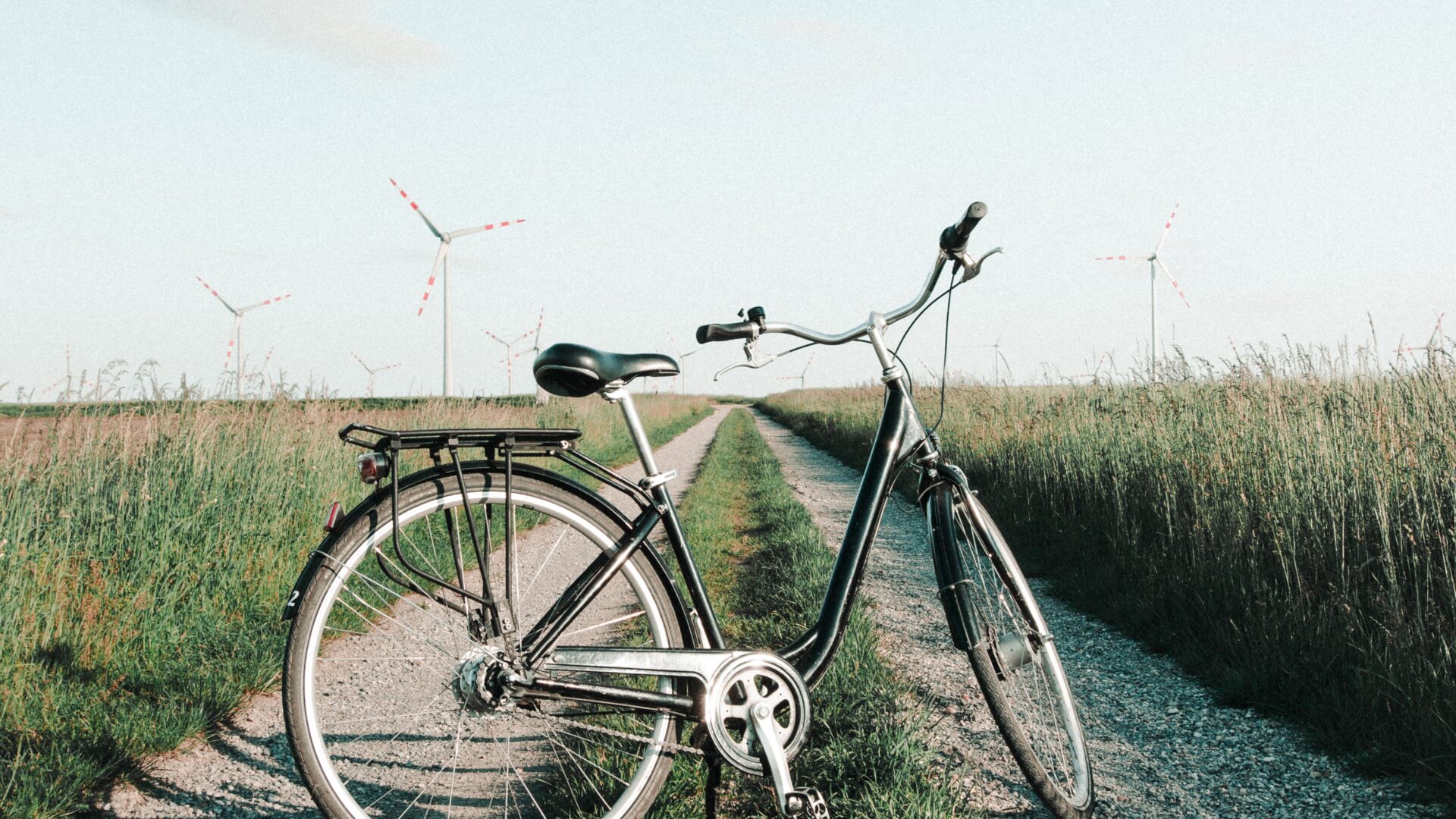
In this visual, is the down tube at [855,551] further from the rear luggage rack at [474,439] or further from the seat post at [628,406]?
the rear luggage rack at [474,439]

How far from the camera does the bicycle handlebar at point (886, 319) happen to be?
2539 mm

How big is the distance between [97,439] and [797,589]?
4593mm

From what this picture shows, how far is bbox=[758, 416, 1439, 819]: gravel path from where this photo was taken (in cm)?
288

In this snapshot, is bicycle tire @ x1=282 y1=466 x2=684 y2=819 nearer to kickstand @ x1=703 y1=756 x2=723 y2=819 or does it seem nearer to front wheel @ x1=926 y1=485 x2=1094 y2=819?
kickstand @ x1=703 y1=756 x2=723 y2=819

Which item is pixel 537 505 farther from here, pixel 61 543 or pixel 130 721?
pixel 61 543

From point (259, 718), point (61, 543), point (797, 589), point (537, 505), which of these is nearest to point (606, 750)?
point (537, 505)

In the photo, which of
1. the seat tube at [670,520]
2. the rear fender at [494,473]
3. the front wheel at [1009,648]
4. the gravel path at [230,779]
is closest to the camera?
the rear fender at [494,473]

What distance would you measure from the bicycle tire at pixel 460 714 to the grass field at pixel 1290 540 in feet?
8.87

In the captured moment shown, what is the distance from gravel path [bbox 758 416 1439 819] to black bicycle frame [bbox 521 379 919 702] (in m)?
0.84

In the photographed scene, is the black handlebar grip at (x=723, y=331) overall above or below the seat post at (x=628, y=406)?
above

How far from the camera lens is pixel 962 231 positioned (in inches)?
Answer: 102

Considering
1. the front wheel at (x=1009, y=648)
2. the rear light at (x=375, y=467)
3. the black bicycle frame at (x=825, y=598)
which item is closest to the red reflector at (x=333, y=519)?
the rear light at (x=375, y=467)

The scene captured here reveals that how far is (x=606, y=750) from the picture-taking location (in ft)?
9.46

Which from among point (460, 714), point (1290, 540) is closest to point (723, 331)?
point (460, 714)
